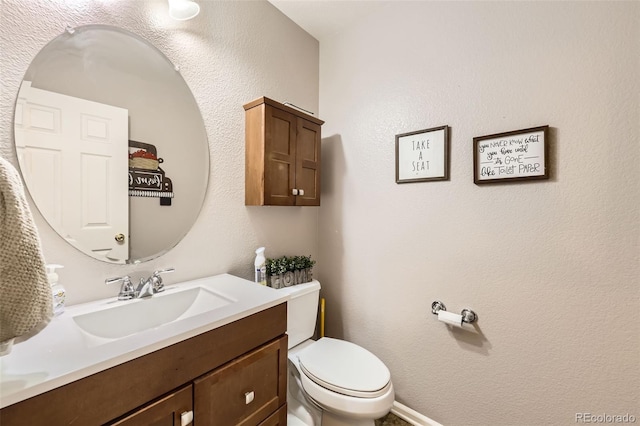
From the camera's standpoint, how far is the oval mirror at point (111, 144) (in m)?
0.92

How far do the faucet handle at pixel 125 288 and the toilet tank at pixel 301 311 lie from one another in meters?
0.69

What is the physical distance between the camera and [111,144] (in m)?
1.07

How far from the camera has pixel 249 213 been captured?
1.55m

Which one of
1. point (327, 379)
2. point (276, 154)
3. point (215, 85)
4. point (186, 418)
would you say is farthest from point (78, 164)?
point (327, 379)

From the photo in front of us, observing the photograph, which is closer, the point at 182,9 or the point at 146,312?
the point at 146,312

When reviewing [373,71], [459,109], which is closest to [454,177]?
[459,109]

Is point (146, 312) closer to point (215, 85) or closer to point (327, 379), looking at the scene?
point (327, 379)

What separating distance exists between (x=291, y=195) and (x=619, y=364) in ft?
5.25

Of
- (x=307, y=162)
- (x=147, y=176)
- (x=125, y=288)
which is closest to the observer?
(x=125, y=288)

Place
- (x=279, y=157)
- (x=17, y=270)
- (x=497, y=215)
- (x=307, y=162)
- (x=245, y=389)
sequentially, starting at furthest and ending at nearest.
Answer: (x=307, y=162)
(x=279, y=157)
(x=497, y=215)
(x=245, y=389)
(x=17, y=270)

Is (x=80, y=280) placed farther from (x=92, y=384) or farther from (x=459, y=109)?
(x=459, y=109)

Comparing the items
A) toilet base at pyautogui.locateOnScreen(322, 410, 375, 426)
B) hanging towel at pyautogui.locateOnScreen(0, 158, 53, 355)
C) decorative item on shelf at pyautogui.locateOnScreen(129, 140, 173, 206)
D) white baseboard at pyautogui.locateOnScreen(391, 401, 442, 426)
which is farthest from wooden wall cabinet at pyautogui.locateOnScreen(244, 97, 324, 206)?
white baseboard at pyautogui.locateOnScreen(391, 401, 442, 426)

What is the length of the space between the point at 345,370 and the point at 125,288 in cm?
105

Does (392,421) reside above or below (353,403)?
below
